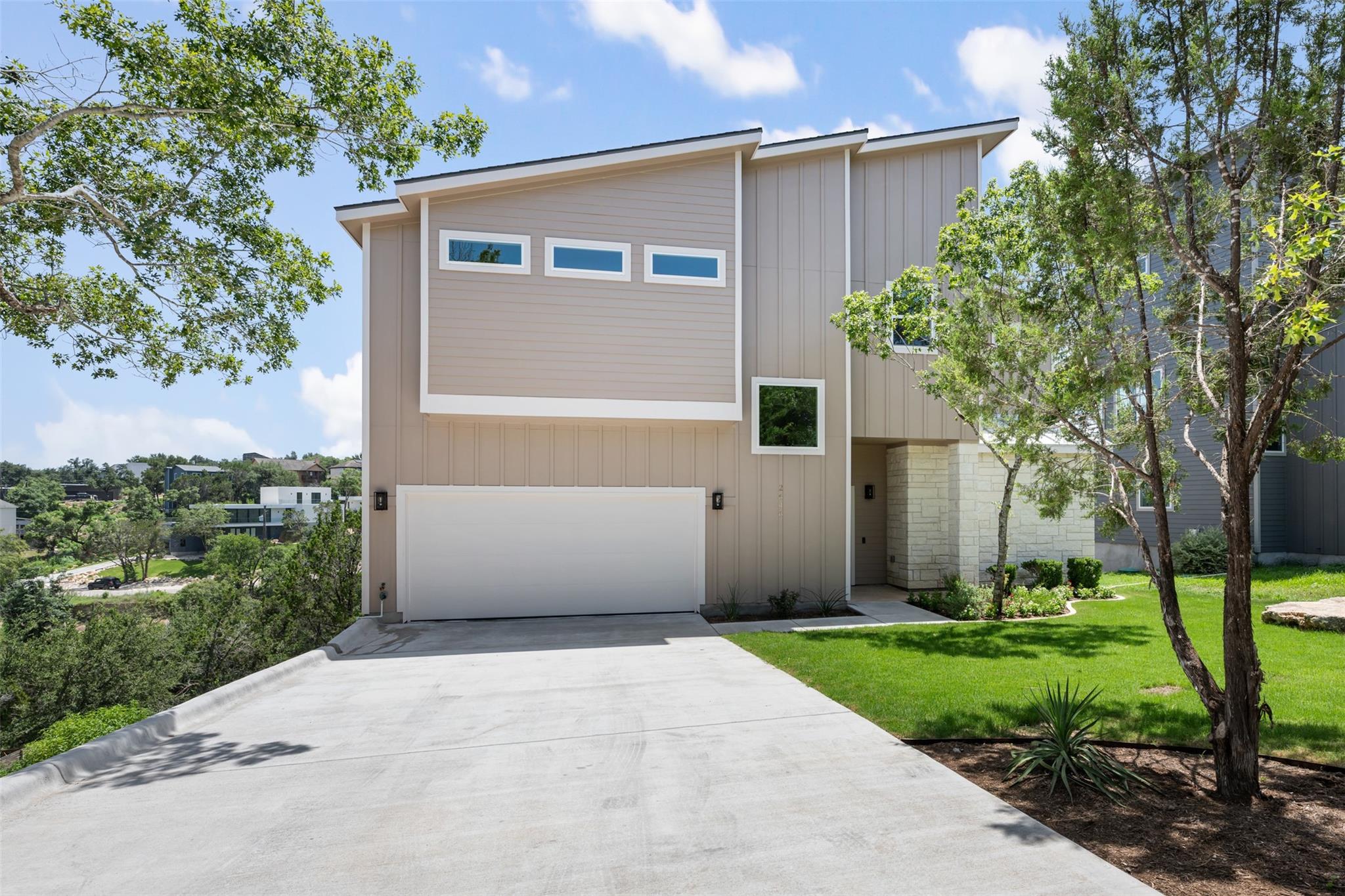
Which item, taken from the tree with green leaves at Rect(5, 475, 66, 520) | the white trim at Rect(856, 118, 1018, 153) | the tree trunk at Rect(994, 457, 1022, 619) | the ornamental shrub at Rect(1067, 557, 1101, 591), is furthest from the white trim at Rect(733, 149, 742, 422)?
the tree with green leaves at Rect(5, 475, 66, 520)

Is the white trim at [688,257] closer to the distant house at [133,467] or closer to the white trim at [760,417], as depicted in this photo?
the white trim at [760,417]

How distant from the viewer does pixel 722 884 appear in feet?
10.3

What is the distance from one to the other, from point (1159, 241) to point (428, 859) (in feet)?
19.0

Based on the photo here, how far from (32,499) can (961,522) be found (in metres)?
93.4

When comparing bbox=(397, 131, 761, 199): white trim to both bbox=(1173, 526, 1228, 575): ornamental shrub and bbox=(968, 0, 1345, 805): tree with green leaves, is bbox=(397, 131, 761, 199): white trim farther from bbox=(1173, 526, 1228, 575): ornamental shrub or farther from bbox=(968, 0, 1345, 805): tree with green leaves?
bbox=(1173, 526, 1228, 575): ornamental shrub

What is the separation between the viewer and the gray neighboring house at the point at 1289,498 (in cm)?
1384

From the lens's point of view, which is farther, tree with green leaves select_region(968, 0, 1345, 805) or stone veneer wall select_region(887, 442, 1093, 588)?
stone veneer wall select_region(887, 442, 1093, 588)

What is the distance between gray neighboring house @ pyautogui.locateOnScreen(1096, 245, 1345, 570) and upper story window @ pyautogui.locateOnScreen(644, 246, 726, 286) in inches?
371

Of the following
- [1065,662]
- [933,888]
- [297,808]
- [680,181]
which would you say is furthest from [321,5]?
[1065,662]

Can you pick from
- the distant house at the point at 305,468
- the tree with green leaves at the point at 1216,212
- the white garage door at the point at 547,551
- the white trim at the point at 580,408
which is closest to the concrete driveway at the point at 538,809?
the tree with green leaves at the point at 1216,212

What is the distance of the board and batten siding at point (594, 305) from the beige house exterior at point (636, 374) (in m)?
0.03

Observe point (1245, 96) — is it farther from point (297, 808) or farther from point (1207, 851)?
point (297, 808)

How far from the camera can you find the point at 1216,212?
4301 millimetres

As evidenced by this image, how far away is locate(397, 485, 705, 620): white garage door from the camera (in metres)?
10.4
